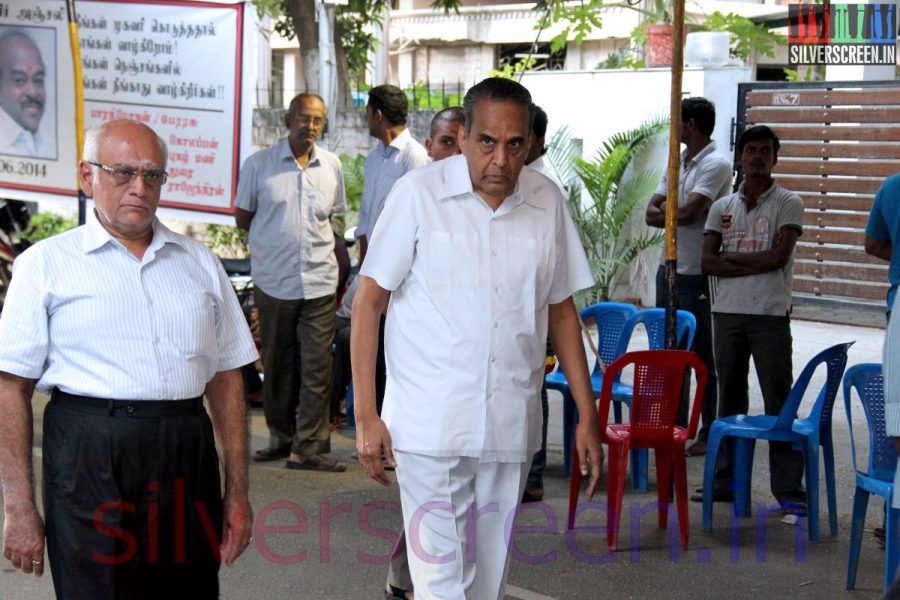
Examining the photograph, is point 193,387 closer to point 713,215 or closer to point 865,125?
point 713,215

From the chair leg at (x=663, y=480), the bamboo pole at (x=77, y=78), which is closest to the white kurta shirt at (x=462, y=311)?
the chair leg at (x=663, y=480)

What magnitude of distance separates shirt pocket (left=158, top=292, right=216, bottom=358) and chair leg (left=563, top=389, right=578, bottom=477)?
395cm

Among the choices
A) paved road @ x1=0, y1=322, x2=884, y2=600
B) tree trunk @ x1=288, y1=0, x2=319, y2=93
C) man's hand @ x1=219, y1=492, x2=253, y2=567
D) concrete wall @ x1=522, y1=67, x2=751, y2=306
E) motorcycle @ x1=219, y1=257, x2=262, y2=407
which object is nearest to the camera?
man's hand @ x1=219, y1=492, x2=253, y2=567

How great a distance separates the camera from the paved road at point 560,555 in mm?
5594

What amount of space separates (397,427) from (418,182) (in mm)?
788

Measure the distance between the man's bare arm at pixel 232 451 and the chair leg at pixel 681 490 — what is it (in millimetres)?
2779

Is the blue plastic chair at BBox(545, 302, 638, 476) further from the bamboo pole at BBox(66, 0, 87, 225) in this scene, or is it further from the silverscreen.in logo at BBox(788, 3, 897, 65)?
the silverscreen.in logo at BBox(788, 3, 897, 65)

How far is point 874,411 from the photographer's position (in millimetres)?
5594

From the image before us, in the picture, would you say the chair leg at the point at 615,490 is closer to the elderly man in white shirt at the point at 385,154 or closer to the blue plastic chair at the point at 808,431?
the blue plastic chair at the point at 808,431

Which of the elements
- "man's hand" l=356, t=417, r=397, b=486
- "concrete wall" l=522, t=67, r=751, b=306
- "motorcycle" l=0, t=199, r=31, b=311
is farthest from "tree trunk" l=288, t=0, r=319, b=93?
"man's hand" l=356, t=417, r=397, b=486

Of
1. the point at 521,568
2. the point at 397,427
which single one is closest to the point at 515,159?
the point at 397,427

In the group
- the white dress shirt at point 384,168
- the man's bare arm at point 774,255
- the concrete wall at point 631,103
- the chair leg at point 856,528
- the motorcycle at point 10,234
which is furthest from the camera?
the concrete wall at point 631,103

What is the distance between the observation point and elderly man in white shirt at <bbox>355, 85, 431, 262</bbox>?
301 inches

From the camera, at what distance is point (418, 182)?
408 centimetres
